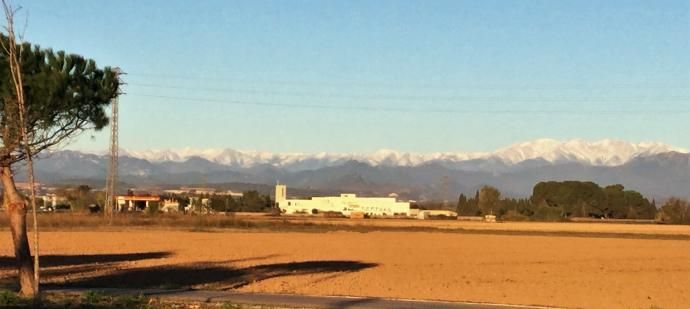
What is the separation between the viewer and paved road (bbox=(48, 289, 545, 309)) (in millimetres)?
18344

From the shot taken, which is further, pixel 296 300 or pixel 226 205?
pixel 226 205

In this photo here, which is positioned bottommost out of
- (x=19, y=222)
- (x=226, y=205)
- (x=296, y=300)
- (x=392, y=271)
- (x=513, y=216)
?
(x=392, y=271)

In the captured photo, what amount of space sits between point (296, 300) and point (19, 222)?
20.9 feet

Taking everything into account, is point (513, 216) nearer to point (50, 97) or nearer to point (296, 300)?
point (296, 300)

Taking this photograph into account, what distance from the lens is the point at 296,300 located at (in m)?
19.3

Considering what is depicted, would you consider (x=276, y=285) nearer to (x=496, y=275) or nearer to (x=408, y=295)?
(x=408, y=295)

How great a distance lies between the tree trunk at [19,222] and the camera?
18125 millimetres

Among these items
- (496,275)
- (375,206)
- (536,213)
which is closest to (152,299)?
(496,275)

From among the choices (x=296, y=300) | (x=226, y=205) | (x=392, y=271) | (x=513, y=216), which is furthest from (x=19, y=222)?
(x=226, y=205)

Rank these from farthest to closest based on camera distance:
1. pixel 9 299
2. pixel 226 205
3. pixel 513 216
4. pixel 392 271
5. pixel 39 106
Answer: pixel 226 205, pixel 513 216, pixel 392 271, pixel 39 106, pixel 9 299

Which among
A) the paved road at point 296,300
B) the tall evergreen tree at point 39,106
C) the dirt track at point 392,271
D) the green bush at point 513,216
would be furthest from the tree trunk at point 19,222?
the green bush at point 513,216

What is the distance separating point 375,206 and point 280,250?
483ft

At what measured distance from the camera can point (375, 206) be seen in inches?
7810

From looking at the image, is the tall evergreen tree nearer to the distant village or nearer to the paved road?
the paved road
